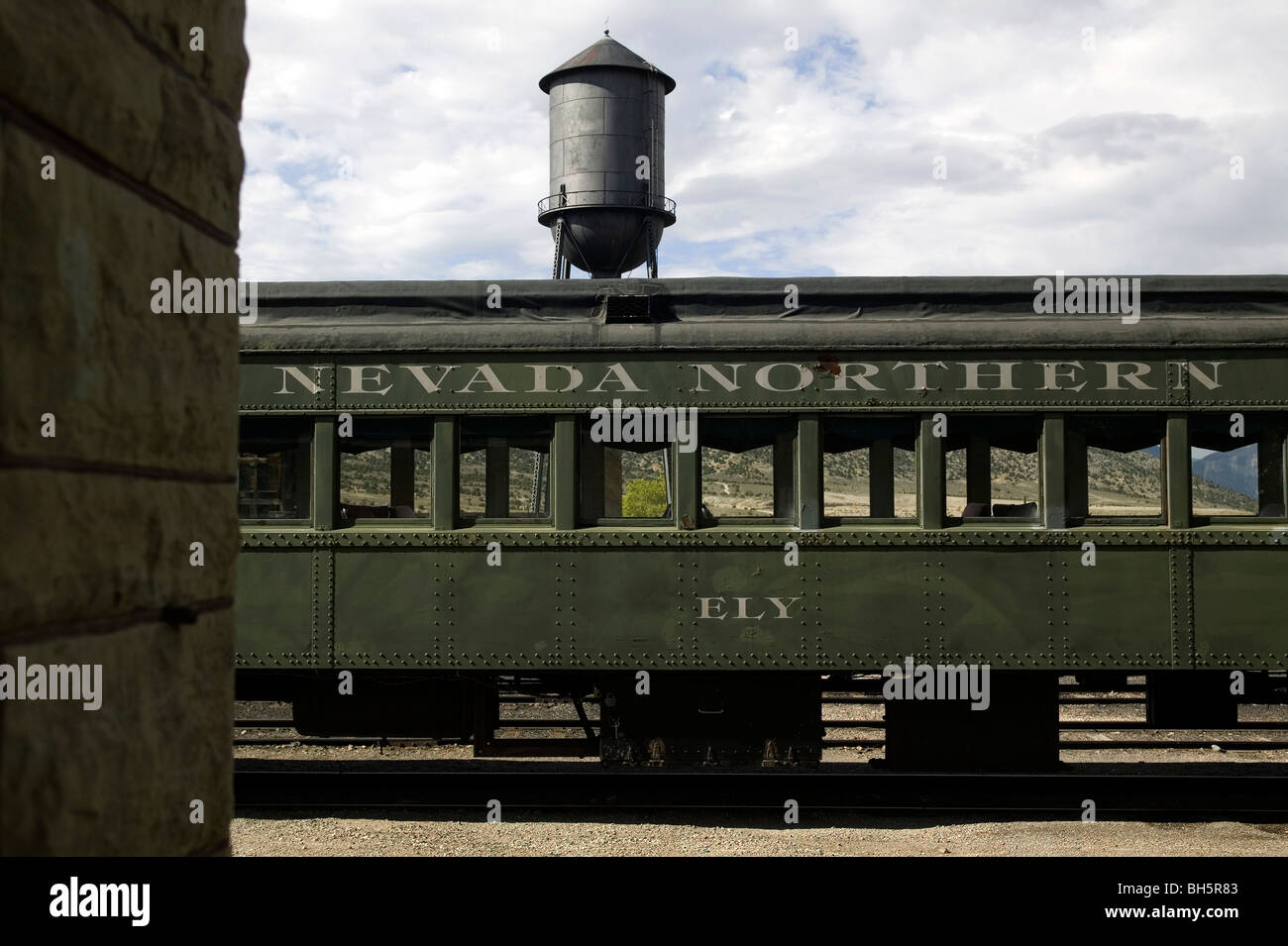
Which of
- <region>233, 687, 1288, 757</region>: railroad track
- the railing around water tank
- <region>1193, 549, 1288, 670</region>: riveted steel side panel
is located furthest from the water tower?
<region>1193, 549, 1288, 670</region>: riveted steel side panel

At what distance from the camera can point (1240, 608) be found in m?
7.42

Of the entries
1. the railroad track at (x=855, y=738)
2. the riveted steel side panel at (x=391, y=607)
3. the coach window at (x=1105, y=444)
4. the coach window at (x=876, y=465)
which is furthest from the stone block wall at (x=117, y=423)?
the coach window at (x=1105, y=444)

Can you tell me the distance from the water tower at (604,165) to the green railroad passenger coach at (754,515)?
16444 millimetres

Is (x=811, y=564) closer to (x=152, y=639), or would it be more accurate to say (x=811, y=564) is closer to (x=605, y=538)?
(x=605, y=538)

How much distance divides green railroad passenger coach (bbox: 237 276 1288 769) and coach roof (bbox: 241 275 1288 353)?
0.02m

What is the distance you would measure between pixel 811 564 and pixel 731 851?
1915 millimetres

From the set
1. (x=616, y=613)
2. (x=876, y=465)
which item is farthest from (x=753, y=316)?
(x=616, y=613)

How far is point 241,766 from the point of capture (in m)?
8.88

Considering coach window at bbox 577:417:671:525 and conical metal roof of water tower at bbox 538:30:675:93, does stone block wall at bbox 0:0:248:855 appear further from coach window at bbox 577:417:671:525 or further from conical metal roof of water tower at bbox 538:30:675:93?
conical metal roof of water tower at bbox 538:30:675:93

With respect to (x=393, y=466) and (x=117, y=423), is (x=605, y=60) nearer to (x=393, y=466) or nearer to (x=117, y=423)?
(x=393, y=466)

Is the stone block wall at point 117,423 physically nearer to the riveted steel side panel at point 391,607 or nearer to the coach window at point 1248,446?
the riveted steel side panel at point 391,607

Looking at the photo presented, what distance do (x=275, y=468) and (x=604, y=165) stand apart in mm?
17600

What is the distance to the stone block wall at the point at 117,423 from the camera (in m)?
1.45
